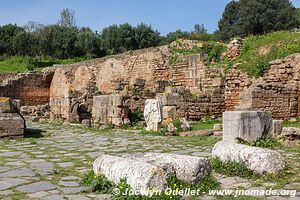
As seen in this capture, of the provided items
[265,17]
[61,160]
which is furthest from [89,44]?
[61,160]

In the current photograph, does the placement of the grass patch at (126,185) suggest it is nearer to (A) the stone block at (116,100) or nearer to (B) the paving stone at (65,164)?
(B) the paving stone at (65,164)

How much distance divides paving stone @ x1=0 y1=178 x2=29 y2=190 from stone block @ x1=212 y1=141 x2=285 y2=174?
272cm

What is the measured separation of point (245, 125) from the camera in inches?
292

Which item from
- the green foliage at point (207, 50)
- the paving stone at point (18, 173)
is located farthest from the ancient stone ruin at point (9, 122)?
the green foliage at point (207, 50)

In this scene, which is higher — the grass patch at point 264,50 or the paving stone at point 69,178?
the grass patch at point 264,50

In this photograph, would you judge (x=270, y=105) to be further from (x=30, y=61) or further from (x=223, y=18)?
(x=223, y=18)

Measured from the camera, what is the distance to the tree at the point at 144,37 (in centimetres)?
4691

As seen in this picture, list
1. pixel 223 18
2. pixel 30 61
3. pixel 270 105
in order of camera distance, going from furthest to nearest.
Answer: pixel 223 18 < pixel 30 61 < pixel 270 105

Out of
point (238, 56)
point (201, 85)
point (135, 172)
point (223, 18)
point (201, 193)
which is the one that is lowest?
point (201, 193)

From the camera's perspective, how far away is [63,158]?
21.6 feet

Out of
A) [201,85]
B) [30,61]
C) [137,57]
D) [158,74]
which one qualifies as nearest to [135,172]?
[201,85]

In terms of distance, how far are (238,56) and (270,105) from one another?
5.02m

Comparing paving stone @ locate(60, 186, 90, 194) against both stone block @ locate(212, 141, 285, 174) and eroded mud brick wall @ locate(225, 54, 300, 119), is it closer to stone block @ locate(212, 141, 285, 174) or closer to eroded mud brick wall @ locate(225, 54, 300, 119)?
stone block @ locate(212, 141, 285, 174)

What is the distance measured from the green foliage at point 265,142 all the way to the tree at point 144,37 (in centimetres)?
3992
